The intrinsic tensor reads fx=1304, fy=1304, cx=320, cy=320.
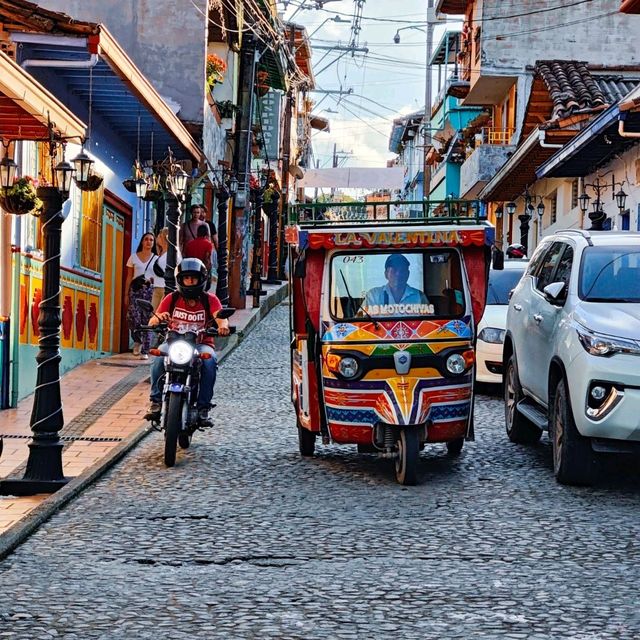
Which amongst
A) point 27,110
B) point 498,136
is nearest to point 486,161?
point 498,136

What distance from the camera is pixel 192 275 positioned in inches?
436

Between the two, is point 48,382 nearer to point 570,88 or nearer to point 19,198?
point 19,198

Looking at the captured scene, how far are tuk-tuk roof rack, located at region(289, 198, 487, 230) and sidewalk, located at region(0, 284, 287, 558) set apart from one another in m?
2.50

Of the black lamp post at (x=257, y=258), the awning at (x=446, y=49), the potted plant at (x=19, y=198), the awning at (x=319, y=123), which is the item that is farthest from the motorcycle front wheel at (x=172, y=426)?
the awning at (x=319, y=123)

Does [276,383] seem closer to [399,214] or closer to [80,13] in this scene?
[399,214]

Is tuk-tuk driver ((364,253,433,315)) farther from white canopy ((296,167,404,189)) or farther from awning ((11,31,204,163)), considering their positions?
→ white canopy ((296,167,404,189))

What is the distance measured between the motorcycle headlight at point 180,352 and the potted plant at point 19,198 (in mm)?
2767

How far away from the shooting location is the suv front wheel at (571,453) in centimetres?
912

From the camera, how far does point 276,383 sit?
16531mm

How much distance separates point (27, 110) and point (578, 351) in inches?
222

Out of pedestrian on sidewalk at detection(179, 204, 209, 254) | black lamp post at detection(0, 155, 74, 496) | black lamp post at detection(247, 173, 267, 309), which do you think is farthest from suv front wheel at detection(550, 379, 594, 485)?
black lamp post at detection(247, 173, 267, 309)

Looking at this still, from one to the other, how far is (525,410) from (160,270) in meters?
9.01

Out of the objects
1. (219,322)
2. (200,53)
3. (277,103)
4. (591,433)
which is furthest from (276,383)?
(277,103)

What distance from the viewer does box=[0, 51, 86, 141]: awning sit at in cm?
1094
